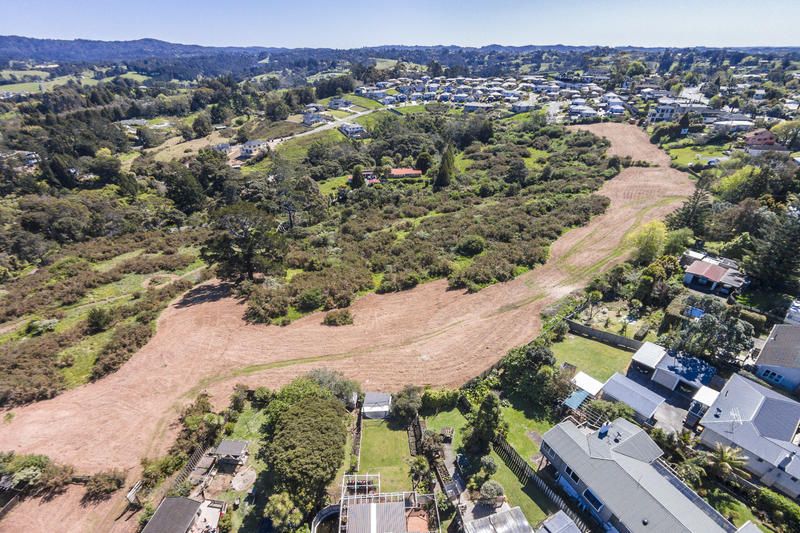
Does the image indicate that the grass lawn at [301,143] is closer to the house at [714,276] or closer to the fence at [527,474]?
the house at [714,276]

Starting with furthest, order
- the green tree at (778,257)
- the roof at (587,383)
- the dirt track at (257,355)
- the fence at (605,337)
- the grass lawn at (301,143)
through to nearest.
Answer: the grass lawn at (301,143), the green tree at (778,257), the fence at (605,337), the roof at (587,383), the dirt track at (257,355)

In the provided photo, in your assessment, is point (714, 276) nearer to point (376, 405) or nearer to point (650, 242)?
point (650, 242)

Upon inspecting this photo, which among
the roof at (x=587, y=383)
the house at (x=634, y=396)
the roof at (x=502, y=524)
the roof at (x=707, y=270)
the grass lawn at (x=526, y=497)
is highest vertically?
the roof at (x=707, y=270)

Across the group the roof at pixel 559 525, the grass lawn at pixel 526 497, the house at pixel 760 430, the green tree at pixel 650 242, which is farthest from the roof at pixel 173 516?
the green tree at pixel 650 242

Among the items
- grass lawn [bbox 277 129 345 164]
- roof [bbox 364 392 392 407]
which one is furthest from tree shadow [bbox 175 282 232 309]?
grass lawn [bbox 277 129 345 164]

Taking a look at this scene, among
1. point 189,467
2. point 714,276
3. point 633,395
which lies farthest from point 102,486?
point 714,276
